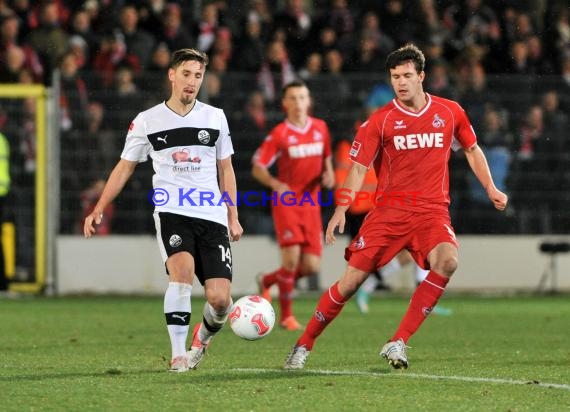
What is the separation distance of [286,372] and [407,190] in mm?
1450

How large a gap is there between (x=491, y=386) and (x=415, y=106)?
6.63ft

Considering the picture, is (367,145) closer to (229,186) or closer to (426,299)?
(229,186)

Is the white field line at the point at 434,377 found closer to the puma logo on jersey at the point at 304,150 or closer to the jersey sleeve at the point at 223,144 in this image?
the jersey sleeve at the point at 223,144

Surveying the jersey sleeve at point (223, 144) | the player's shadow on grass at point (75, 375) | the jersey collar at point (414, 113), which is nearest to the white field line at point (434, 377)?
the player's shadow on grass at point (75, 375)

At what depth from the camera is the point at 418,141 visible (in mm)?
8516

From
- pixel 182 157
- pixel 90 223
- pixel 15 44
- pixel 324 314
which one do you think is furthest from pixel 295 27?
pixel 90 223

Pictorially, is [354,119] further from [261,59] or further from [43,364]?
[43,364]

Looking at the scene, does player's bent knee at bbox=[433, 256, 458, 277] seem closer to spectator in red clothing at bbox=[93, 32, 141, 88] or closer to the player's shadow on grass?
the player's shadow on grass

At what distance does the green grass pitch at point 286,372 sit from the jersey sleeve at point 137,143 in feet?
4.57

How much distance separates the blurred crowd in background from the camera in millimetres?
16938

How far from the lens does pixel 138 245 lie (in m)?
17.2

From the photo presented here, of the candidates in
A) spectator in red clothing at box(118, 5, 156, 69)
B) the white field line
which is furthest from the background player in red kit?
spectator in red clothing at box(118, 5, 156, 69)

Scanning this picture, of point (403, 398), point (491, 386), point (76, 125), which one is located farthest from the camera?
point (76, 125)

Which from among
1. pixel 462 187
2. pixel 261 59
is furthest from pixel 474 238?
pixel 261 59
